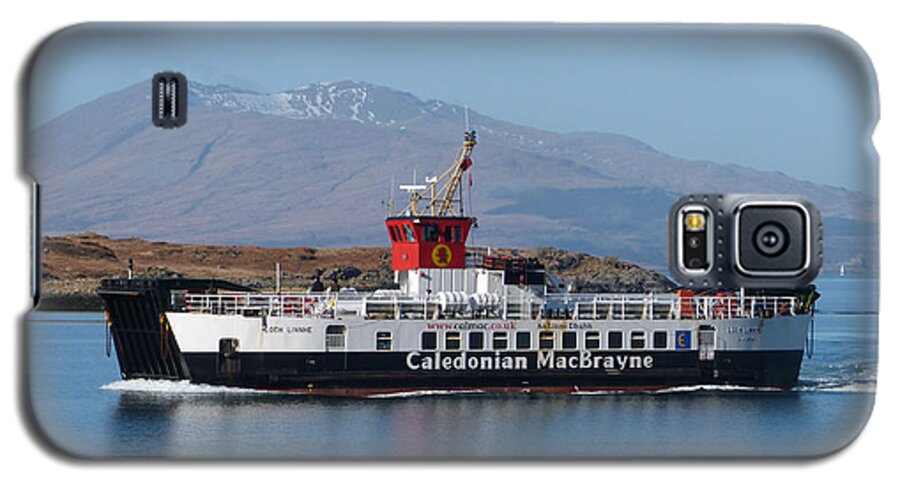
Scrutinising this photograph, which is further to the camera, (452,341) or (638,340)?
(638,340)

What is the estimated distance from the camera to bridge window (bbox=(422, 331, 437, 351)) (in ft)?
119

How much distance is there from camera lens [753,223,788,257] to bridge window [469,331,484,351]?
2329cm

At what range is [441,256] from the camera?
39.4 metres

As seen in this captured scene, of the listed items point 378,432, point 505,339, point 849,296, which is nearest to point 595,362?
point 505,339

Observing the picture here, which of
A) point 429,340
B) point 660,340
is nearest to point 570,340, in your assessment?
point 660,340

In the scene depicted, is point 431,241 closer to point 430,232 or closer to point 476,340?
point 430,232

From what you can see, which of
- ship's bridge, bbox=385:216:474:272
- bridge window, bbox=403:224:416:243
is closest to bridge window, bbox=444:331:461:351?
ship's bridge, bbox=385:216:474:272

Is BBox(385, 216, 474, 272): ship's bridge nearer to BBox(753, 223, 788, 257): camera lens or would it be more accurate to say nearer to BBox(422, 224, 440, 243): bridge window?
BBox(422, 224, 440, 243): bridge window

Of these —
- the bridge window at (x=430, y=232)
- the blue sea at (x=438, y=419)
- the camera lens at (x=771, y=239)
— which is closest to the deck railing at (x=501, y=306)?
the bridge window at (x=430, y=232)

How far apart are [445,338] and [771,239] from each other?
23.4m

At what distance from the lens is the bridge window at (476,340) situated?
119 ft

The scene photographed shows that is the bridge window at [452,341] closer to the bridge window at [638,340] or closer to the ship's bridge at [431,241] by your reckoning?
the ship's bridge at [431,241]

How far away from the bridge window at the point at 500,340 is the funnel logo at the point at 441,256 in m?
3.47

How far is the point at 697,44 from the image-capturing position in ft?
49.7
